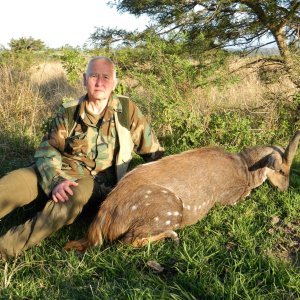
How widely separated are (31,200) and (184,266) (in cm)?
212

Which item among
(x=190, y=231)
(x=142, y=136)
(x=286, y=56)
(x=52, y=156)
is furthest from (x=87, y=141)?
(x=286, y=56)

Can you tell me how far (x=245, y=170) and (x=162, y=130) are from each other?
2403 mm

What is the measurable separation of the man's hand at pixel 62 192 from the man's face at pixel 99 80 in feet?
3.60

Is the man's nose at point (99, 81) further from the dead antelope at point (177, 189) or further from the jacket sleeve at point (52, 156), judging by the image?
the dead antelope at point (177, 189)

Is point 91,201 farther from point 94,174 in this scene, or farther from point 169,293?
point 169,293

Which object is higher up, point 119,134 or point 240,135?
point 119,134

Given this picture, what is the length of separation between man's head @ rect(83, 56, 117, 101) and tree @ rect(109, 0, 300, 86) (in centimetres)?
415

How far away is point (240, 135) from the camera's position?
7.04 m

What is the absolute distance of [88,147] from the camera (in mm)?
4910

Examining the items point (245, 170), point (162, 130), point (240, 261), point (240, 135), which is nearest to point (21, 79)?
point (162, 130)

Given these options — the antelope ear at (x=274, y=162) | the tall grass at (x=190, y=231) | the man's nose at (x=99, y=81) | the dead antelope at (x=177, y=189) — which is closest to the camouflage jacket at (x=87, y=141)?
the man's nose at (x=99, y=81)

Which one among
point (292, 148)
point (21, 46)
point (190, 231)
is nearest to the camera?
→ point (190, 231)

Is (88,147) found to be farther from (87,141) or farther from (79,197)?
(79,197)

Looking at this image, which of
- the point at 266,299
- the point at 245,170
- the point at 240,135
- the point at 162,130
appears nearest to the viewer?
the point at 266,299
